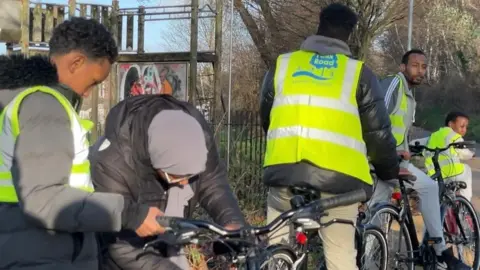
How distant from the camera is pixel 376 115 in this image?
482cm

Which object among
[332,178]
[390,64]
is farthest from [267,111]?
[390,64]

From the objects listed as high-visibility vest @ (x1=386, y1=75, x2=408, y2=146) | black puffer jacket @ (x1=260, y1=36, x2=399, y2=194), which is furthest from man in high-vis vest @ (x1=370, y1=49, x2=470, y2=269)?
black puffer jacket @ (x1=260, y1=36, x2=399, y2=194)

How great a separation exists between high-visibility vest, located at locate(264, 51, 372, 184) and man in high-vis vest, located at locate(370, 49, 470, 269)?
67.0 inches

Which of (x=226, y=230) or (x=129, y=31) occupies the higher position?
(x=129, y=31)

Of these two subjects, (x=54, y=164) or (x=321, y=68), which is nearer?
(x=54, y=164)

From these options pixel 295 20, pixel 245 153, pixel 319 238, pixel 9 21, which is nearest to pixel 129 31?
pixel 245 153

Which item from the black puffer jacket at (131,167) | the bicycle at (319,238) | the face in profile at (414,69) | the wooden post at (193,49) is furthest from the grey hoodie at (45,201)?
the wooden post at (193,49)

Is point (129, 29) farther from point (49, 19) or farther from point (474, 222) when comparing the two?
point (474, 222)

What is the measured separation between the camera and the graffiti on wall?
10.2 metres

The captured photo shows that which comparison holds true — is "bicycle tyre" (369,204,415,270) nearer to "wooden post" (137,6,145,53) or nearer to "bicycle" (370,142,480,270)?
"bicycle" (370,142,480,270)

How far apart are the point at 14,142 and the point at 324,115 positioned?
2332mm

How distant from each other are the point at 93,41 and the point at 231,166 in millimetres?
6629

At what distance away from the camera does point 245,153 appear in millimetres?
9781

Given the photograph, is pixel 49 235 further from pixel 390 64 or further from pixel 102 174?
pixel 390 64
